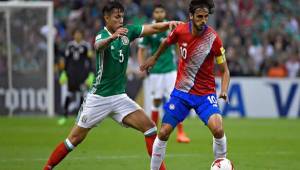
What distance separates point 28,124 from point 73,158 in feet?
26.6

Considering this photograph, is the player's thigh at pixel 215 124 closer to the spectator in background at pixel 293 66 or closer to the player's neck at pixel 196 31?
the player's neck at pixel 196 31

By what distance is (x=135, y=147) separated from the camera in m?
15.2

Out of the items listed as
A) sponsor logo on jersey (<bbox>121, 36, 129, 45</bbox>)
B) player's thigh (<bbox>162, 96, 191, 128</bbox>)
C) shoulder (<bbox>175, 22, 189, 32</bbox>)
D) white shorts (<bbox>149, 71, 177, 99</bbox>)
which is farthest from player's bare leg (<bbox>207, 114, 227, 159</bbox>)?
white shorts (<bbox>149, 71, 177, 99</bbox>)

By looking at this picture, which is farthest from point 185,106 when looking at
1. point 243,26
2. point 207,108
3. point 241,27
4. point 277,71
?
point 243,26

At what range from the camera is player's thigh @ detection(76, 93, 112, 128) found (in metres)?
10.7

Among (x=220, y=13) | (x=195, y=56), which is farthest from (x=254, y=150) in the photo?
(x=220, y=13)

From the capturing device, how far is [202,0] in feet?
33.8

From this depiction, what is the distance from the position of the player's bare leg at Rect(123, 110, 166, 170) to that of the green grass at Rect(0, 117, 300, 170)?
1.23m

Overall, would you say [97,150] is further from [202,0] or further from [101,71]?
[202,0]

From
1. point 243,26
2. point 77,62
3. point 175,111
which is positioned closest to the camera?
point 175,111

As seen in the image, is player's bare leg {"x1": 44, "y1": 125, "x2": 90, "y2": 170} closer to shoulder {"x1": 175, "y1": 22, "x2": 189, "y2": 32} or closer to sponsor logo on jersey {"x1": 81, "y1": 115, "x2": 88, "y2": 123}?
sponsor logo on jersey {"x1": 81, "y1": 115, "x2": 88, "y2": 123}

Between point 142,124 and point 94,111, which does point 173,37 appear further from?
point 94,111

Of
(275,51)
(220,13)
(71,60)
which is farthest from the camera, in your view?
(220,13)

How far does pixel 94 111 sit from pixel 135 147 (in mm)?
4637
